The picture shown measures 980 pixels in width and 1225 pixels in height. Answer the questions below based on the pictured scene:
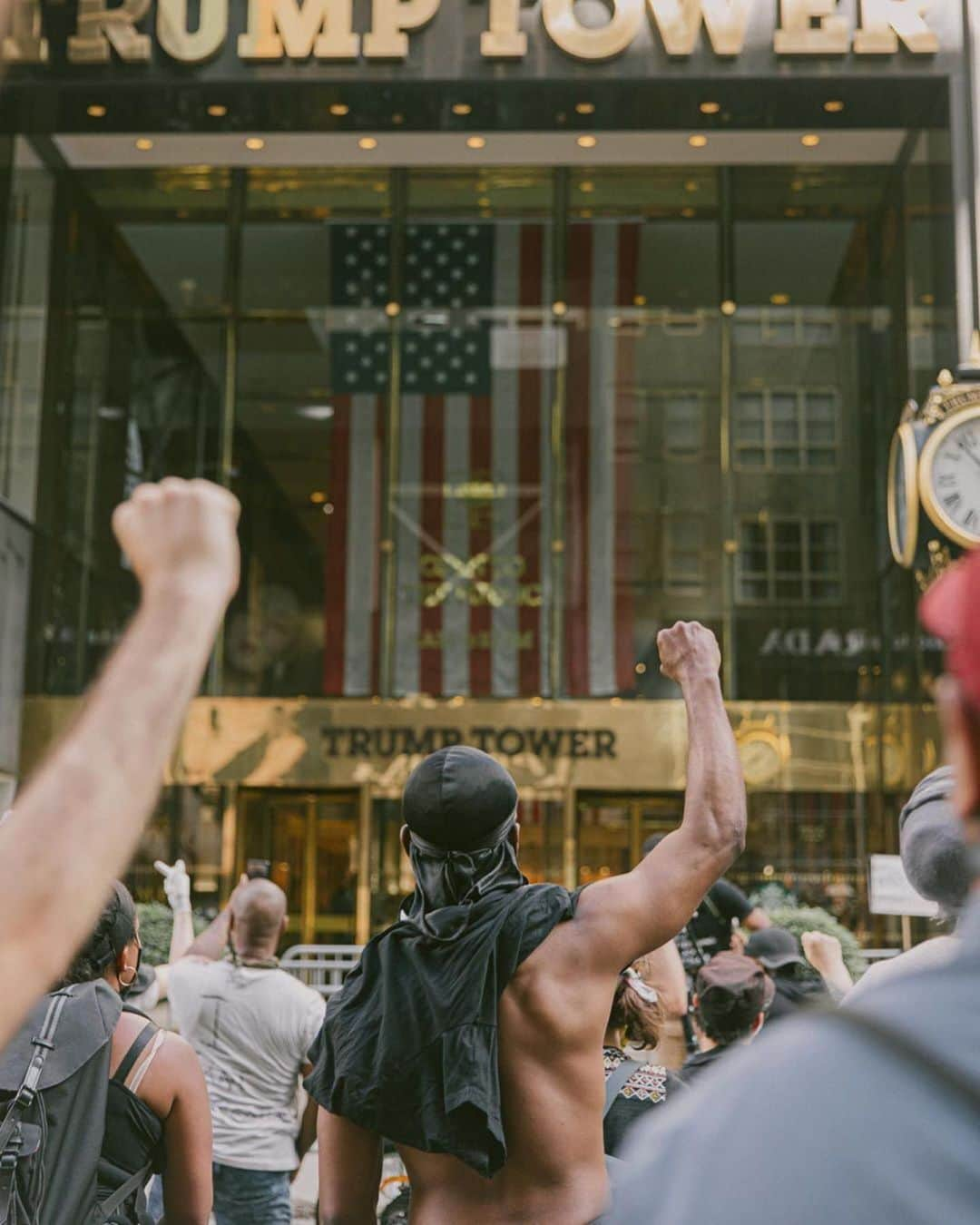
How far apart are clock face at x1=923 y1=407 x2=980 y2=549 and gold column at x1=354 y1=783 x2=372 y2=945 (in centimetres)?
888

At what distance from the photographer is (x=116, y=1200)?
9.93ft

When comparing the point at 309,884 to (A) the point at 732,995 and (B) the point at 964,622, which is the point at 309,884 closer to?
(A) the point at 732,995

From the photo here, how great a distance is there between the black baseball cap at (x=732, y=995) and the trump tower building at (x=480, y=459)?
12.0 meters

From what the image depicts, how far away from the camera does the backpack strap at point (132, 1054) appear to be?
3.08 m

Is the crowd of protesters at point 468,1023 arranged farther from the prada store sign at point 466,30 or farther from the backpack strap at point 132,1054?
the prada store sign at point 466,30

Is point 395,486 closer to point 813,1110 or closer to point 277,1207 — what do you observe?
point 277,1207

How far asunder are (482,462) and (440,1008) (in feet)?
50.2

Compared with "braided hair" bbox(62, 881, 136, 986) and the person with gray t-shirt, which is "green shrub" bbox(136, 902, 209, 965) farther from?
"braided hair" bbox(62, 881, 136, 986)

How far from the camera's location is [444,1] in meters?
14.3

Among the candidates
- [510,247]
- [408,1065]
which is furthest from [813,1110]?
[510,247]

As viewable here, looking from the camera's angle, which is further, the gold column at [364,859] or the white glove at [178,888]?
the gold column at [364,859]

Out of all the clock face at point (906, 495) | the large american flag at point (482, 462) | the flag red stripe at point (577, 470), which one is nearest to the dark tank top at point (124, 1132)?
the clock face at point (906, 495)

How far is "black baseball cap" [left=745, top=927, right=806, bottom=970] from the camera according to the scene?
5465mm

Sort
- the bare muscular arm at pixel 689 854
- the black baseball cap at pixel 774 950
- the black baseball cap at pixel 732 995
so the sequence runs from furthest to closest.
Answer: the black baseball cap at pixel 774 950 < the black baseball cap at pixel 732 995 < the bare muscular arm at pixel 689 854
